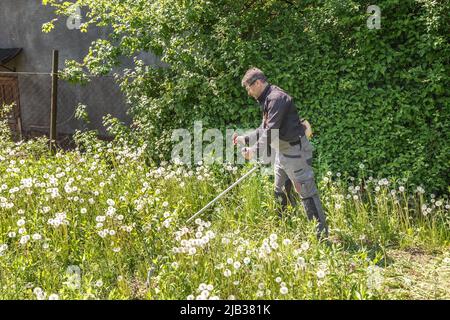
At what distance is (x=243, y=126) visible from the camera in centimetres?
665

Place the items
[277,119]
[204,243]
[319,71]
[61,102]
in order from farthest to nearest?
[61,102]
[319,71]
[277,119]
[204,243]

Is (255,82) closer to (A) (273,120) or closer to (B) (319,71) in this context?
(A) (273,120)

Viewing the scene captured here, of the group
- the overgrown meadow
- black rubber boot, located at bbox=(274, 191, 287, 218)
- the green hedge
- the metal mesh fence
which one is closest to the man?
the overgrown meadow

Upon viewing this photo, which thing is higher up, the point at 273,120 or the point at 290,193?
A: the point at 273,120

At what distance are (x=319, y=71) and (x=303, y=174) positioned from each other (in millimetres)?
1961

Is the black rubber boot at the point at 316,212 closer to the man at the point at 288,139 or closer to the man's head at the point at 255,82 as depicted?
the man at the point at 288,139

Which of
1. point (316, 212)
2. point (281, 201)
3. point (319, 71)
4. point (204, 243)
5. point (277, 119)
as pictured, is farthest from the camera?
point (319, 71)

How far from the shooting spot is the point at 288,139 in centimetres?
473

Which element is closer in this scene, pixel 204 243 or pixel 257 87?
pixel 204 243

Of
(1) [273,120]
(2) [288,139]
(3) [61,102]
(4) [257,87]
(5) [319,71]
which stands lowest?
(3) [61,102]

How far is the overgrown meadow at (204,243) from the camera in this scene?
3529 millimetres

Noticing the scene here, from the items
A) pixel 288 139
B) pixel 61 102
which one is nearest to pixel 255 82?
pixel 288 139

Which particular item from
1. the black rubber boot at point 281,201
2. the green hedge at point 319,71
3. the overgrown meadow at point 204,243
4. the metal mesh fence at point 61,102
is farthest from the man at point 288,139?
the metal mesh fence at point 61,102

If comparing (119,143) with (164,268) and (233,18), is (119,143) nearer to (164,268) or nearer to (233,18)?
(233,18)
